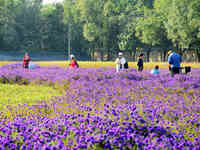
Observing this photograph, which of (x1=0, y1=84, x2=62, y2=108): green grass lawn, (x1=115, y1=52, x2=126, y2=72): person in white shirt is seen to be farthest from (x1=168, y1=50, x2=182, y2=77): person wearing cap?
(x1=0, y1=84, x2=62, y2=108): green grass lawn

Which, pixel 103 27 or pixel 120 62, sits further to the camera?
pixel 103 27

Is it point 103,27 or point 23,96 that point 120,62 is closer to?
point 23,96

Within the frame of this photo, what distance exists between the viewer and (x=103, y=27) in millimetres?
68000

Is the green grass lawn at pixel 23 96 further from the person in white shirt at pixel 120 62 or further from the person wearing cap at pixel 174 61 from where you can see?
the person in white shirt at pixel 120 62

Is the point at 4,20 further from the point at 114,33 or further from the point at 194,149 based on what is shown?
the point at 194,149

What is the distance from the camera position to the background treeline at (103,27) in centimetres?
5012

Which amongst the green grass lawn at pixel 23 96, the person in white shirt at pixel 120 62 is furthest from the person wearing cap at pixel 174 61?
the green grass lawn at pixel 23 96

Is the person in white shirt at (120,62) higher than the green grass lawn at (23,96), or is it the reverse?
the person in white shirt at (120,62)

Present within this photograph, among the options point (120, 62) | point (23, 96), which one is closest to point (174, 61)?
point (120, 62)

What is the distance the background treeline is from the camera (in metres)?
50.1

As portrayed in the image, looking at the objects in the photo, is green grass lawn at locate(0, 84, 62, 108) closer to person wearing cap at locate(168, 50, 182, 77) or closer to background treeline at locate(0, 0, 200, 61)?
person wearing cap at locate(168, 50, 182, 77)

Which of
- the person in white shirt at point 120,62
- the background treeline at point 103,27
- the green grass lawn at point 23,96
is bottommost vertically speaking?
the green grass lawn at point 23,96

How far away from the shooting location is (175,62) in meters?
15.7

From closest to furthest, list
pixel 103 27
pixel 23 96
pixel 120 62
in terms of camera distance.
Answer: pixel 23 96 < pixel 120 62 < pixel 103 27
